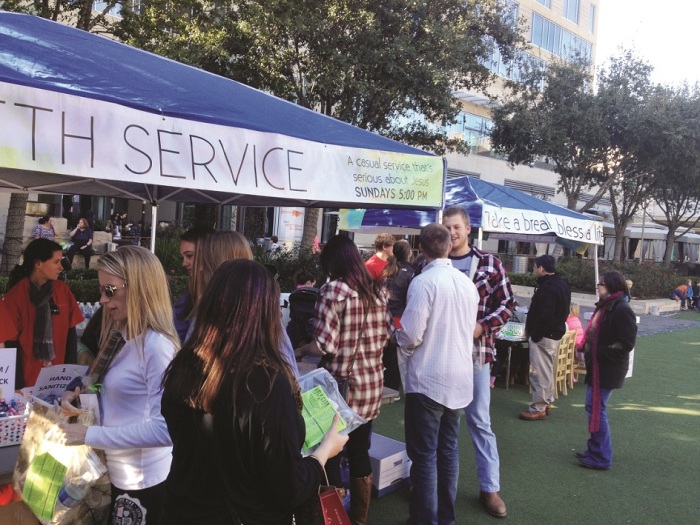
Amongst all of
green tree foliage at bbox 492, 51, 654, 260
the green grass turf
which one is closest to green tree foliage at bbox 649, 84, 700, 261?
green tree foliage at bbox 492, 51, 654, 260

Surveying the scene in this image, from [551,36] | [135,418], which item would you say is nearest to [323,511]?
[135,418]

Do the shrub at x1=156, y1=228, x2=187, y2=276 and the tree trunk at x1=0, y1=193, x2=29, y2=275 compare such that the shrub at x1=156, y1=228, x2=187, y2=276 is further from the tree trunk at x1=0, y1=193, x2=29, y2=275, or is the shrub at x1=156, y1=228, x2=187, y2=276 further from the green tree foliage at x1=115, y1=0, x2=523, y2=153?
the green tree foliage at x1=115, y1=0, x2=523, y2=153

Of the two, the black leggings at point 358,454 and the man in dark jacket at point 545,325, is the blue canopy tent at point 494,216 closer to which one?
the man in dark jacket at point 545,325

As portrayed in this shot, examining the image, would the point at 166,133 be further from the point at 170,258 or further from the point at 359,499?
the point at 170,258

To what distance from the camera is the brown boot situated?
11.8 ft

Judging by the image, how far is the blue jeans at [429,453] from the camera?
3488 mm

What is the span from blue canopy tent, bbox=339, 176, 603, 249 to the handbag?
6160mm

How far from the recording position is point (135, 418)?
2.32m

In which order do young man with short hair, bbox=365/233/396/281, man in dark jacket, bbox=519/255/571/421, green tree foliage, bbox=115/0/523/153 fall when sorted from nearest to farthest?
man in dark jacket, bbox=519/255/571/421 < young man with short hair, bbox=365/233/396/281 < green tree foliage, bbox=115/0/523/153

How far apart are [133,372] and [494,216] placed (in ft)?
22.1

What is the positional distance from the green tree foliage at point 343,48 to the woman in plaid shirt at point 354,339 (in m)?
9.87

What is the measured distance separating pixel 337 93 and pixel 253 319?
13.7 meters

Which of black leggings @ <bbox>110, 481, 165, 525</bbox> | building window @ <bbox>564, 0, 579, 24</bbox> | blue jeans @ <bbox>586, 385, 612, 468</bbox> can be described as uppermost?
building window @ <bbox>564, 0, 579, 24</bbox>

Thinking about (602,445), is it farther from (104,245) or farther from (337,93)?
(104,245)
